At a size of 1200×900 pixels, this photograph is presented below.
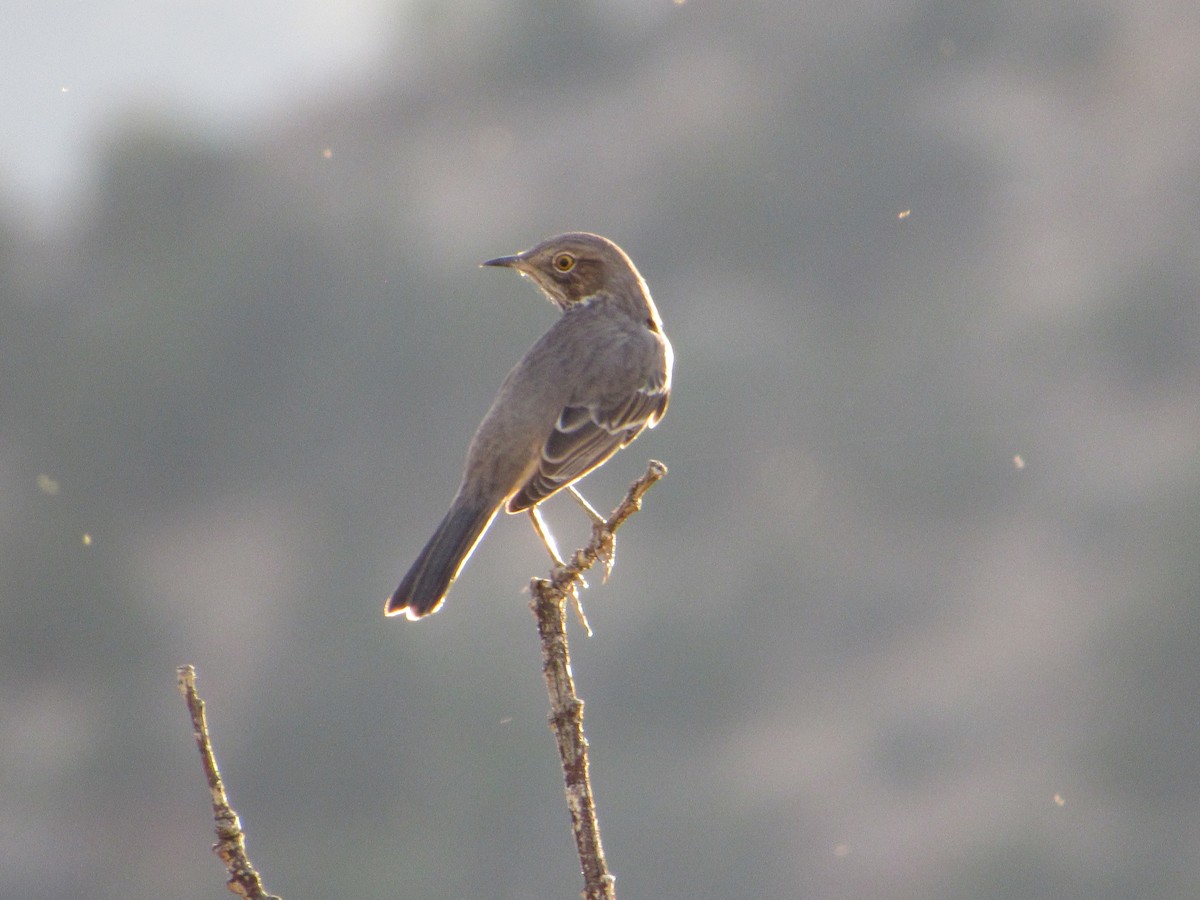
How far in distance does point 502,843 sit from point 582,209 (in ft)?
102

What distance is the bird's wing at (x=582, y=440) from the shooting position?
6992 mm

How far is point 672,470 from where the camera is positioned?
65000mm

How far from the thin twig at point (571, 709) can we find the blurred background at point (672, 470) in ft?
146

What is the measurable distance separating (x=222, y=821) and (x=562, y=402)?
4.12 meters

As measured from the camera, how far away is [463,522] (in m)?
6.72

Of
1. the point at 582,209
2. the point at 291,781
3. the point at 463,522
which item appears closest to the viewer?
the point at 463,522

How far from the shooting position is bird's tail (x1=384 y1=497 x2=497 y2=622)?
605 centimetres

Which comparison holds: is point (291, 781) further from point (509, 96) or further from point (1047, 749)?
point (509, 96)

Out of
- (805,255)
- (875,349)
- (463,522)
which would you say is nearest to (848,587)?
(875,349)

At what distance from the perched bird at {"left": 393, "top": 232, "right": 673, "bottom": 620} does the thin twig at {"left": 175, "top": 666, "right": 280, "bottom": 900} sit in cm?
246

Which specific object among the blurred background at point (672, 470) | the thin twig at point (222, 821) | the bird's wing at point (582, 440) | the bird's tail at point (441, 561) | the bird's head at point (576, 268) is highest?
the blurred background at point (672, 470)

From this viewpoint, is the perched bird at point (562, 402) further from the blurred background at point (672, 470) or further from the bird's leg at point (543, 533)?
the blurred background at point (672, 470)

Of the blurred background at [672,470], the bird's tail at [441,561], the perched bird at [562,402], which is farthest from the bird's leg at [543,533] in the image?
the blurred background at [672,470]

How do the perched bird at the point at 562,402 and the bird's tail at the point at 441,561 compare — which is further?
the perched bird at the point at 562,402
